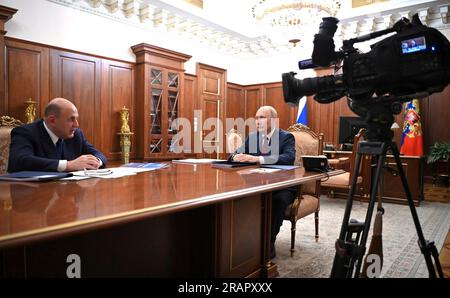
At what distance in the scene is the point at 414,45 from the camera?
40.4 inches

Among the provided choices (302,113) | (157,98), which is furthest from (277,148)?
(302,113)

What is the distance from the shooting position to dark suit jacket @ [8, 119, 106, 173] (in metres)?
1.83

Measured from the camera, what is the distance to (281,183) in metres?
1.58

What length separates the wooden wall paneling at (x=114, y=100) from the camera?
444cm

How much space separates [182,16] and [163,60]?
0.77 m

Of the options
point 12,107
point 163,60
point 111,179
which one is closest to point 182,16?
point 163,60

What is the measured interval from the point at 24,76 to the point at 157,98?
5.74ft

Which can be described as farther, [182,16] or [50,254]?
[182,16]

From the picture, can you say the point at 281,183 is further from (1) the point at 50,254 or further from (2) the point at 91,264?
(1) the point at 50,254

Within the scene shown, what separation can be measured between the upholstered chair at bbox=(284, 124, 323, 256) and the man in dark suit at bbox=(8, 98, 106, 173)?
1.49 m

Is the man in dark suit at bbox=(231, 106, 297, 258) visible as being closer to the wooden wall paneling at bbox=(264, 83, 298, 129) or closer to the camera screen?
the camera screen

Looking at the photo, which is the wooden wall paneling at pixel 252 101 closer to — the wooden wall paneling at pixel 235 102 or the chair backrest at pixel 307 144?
the wooden wall paneling at pixel 235 102

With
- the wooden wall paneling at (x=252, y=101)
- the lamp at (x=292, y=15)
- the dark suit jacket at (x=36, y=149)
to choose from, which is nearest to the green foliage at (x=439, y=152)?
the lamp at (x=292, y=15)

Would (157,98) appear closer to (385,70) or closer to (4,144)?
(4,144)
